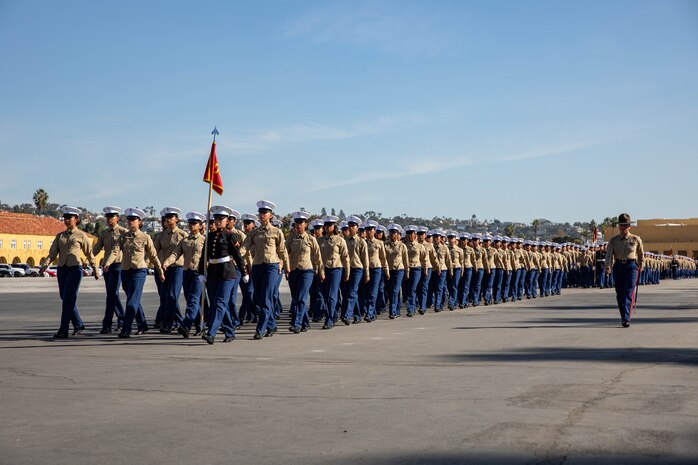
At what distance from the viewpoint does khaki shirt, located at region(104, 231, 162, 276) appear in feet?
51.9

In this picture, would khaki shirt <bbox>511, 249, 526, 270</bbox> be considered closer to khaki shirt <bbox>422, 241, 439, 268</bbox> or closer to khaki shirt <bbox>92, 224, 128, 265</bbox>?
khaki shirt <bbox>422, 241, 439, 268</bbox>

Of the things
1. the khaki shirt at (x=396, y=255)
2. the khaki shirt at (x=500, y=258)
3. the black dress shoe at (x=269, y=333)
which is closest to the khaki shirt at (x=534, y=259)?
the khaki shirt at (x=500, y=258)

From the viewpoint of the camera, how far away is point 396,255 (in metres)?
22.7

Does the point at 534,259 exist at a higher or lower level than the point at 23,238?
lower

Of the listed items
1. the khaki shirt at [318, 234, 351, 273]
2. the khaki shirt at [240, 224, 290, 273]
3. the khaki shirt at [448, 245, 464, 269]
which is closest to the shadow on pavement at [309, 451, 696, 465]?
the khaki shirt at [240, 224, 290, 273]

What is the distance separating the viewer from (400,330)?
55.7 ft

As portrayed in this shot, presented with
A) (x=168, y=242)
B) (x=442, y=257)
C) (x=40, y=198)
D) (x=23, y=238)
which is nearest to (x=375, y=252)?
(x=442, y=257)

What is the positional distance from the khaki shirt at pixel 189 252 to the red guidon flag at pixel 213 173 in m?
1.58

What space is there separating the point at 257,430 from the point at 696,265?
12775cm

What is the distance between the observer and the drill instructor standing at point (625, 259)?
17438mm

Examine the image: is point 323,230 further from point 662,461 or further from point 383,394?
point 662,461

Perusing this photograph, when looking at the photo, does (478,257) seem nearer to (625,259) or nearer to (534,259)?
(534,259)

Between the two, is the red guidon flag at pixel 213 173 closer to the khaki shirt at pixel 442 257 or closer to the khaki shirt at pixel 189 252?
the khaki shirt at pixel 189 252

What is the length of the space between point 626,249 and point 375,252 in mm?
6057
